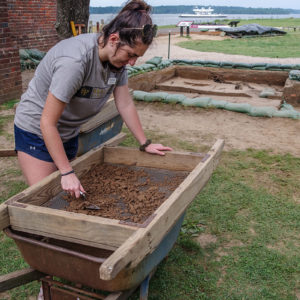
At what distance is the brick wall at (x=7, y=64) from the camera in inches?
259

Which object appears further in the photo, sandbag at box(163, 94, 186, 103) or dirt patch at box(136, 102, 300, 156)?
sandbag at box(163, 94, 186, 103)

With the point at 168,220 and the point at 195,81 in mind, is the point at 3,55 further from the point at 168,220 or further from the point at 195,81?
the point at 168,220

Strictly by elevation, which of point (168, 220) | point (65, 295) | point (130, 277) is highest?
point (168, 220)

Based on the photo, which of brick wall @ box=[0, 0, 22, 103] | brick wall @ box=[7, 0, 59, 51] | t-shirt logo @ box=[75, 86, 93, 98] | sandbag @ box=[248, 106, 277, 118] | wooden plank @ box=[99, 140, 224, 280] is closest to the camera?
wooden plank @ box=[99, 140, 224, 280]

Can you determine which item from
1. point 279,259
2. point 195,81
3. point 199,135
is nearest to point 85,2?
point 199,135

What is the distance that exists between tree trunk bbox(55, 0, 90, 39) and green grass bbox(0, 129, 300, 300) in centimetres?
212

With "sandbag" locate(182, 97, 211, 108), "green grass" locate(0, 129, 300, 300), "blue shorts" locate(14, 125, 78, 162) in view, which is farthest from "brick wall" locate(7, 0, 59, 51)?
"blue shorts" locate(14, 125, 78, 162)

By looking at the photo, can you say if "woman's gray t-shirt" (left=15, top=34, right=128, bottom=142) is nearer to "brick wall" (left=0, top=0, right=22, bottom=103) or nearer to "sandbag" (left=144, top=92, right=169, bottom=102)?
"sandbag" (left=144, top=92, right=169, bottom=102)

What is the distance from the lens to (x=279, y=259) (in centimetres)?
272

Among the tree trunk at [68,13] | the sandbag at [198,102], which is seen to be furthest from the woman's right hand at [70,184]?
the sandbag at [198,102]

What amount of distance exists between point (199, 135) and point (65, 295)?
3.80 m

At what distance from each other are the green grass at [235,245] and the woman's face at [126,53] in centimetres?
147

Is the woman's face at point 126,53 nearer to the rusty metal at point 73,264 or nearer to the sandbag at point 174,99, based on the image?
the rusty metal at point 73,264

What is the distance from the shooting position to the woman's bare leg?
2.16 m
